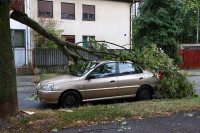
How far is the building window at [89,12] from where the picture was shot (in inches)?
786

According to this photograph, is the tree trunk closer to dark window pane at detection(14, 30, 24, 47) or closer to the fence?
the fence

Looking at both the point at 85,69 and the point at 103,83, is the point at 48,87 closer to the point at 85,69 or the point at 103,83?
the point at 85,69

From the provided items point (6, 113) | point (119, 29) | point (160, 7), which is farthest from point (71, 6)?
point (6, 113)

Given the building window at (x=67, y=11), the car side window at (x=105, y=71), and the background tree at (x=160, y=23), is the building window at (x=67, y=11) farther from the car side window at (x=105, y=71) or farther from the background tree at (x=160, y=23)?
Result: the car side window at (x=105, y=71)

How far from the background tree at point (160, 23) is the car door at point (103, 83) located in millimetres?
9867

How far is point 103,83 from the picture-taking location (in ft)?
23.7

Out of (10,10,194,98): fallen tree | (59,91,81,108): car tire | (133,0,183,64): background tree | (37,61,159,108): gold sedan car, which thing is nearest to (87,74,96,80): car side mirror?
(37,61,159,108): gold sedan car

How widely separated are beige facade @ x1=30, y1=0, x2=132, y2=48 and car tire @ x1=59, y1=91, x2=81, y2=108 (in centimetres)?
1263

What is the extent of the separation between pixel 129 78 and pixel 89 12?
44.9 ft

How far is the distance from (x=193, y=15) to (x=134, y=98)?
35899mm

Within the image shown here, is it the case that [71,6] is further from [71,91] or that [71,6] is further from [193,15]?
[193,15]

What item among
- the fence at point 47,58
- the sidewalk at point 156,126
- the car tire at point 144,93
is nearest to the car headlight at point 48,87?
Answer: the sidewalk at point 156,126

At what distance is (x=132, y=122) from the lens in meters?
4.91

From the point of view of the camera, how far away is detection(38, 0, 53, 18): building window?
59.4 feet
